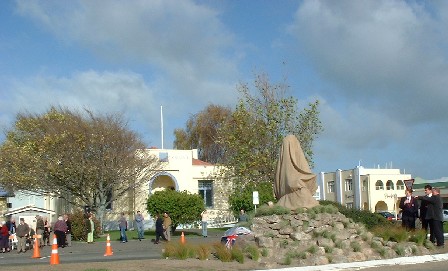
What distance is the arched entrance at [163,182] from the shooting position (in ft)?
166

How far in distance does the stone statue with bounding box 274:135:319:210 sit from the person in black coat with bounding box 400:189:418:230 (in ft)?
9.74

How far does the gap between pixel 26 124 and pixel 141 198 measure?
10466 millimetres

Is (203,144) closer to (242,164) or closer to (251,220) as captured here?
(242,164)

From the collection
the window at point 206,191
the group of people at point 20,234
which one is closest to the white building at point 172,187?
the window at point 206,191

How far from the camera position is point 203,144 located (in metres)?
73.5

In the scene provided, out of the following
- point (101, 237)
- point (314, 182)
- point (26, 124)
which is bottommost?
point (101, 237)

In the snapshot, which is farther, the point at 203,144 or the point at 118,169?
the point at 203,144

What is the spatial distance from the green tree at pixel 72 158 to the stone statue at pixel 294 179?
24.2 meters

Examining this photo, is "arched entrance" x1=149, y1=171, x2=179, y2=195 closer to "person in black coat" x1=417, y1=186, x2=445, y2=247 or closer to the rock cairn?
the rock cairn

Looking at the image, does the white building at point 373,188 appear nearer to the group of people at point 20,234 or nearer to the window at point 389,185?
the window at point 389,185

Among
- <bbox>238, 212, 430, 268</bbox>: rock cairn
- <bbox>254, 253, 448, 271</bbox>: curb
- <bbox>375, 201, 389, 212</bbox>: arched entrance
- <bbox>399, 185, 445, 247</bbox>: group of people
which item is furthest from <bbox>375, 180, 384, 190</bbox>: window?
<bbox>254, 253, 448, 271</bbox>: curb

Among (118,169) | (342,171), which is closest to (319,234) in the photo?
(118,169)

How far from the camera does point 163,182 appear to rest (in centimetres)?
5331

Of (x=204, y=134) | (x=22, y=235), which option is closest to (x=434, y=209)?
(x=22, y=235)
